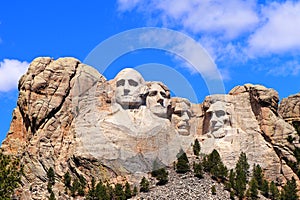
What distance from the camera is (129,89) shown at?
49.5 meters

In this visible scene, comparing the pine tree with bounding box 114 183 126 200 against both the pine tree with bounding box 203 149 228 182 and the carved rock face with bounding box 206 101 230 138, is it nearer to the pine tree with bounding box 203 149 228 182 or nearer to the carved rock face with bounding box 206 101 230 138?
the pine tree with bounding box 203 149 228 182

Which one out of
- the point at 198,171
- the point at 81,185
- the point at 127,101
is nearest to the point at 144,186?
the point at 81,185

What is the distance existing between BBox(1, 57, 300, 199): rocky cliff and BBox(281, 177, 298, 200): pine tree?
6.06 ft

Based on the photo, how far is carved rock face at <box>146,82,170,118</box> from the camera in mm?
50866

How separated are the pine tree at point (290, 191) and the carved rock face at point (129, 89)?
29.6 ft

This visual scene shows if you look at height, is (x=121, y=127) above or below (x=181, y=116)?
below

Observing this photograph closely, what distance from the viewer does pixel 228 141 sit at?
52000 mm

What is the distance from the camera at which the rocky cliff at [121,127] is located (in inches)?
1864

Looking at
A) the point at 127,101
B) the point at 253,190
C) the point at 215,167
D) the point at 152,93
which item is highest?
the point at 152,93

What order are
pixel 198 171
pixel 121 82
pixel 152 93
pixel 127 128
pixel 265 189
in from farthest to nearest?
pixel 152 93, pixel 121 82, pixel 127 128, pixel 265 189, pixel 198 171

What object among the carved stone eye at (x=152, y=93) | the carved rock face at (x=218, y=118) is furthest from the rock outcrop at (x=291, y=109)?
the carved stone eye at (x=152, y=93)

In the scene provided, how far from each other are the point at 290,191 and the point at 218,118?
23.9 ft

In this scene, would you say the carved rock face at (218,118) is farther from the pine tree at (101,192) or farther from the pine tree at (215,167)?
the pine tree at (101,192)

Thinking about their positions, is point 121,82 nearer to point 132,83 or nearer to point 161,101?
point 132,83
